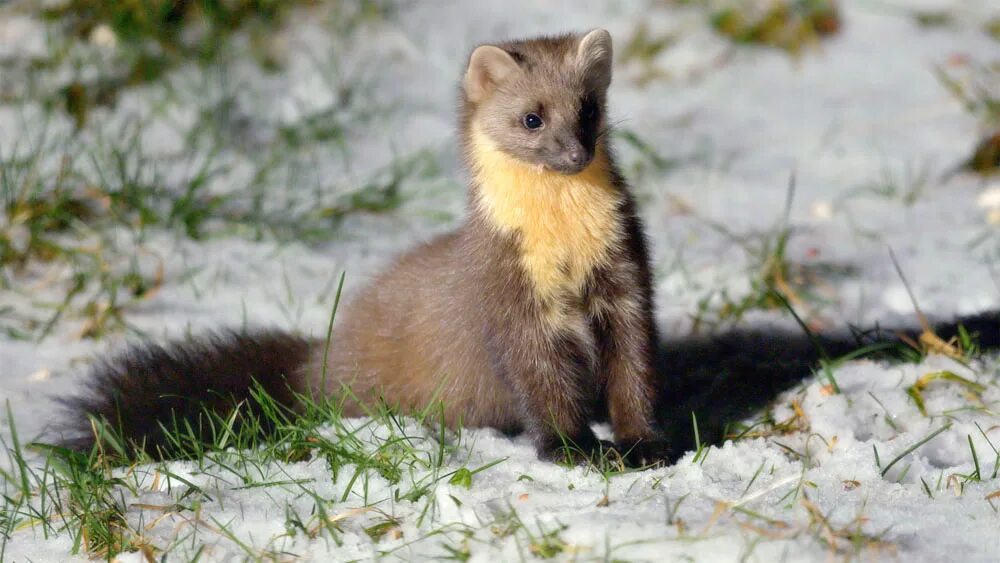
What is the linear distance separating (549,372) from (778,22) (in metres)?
4.60

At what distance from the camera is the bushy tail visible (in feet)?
13.4

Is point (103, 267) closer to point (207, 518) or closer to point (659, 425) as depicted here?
point (207, 518)

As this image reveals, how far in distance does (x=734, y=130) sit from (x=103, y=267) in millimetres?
3532

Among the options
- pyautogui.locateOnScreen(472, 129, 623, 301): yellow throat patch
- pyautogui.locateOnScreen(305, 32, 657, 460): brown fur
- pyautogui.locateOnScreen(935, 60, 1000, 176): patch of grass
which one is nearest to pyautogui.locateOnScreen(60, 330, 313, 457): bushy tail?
pyautogui.locateOnScreen(305, 32, 657, 460): brown fur

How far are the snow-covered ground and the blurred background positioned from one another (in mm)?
20

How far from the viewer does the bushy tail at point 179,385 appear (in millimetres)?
4082

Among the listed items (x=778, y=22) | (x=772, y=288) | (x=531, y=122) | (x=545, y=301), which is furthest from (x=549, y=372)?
(x=778, y=22)

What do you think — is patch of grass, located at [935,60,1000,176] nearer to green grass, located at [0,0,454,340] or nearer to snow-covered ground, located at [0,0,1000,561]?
snow-covered ground, located at [0,0,1000,561]

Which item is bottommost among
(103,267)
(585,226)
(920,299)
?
(920,299)

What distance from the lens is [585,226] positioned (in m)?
3.64

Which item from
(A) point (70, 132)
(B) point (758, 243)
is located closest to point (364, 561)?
(B) point (758, 243)

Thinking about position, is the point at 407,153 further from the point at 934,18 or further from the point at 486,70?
the point at 934,18

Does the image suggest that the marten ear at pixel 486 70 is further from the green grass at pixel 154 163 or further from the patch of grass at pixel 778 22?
the patch of grass at pixel 778 22

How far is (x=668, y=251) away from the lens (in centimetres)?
572
